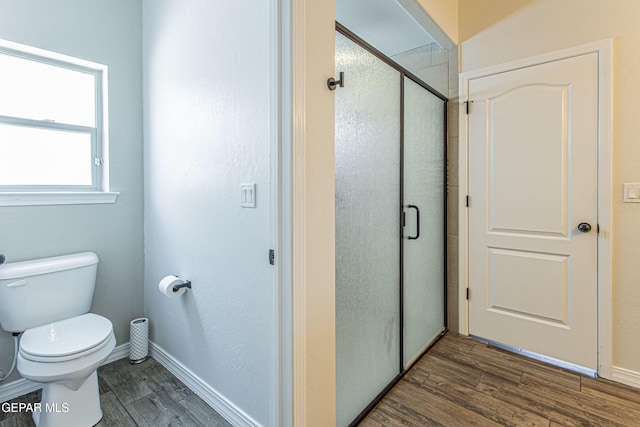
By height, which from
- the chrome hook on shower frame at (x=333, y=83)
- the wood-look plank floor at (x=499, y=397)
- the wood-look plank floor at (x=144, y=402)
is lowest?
the wood-look plank floor at (x=499, y=397)

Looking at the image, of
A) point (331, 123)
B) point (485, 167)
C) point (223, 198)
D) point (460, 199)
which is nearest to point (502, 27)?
point (485, 167)

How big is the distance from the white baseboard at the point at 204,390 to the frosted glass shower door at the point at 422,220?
40.2 inches

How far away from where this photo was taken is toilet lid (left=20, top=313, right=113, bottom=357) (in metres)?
1.35

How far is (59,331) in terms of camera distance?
151 cm

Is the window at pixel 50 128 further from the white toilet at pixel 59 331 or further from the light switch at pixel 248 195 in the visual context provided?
the light switch at pixel 248 195

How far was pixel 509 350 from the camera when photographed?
2189 millimetres

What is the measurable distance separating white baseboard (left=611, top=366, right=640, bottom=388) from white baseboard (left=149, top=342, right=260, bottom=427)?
2.09 meters

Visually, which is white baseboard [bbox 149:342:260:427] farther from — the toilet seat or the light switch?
the light switch

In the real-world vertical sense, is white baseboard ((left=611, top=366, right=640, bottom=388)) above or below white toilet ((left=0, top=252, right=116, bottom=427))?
below

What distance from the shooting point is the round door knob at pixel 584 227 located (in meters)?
1.88

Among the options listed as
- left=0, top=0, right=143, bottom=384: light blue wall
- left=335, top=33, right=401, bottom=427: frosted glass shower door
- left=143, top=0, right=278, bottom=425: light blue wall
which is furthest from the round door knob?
left=0, top=0, right=143, bottom=384: light blue wall

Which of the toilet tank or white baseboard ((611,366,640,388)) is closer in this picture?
the toilet tank

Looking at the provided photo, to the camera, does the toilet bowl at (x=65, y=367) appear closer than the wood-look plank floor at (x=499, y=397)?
Yes

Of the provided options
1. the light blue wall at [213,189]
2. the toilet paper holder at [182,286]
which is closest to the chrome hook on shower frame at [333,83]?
the light blue wall at [213,189]
